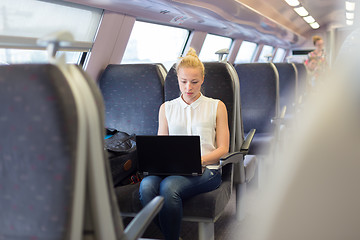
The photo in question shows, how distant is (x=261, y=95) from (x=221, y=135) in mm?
1940

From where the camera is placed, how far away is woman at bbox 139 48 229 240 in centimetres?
233

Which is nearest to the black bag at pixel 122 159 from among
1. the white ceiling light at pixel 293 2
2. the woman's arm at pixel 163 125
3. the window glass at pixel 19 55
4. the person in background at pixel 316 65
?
the woman's arm at pixel 163 125

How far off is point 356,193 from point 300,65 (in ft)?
10.00

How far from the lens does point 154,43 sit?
5.54 meters

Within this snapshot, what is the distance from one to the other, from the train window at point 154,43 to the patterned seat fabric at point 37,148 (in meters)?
3.64

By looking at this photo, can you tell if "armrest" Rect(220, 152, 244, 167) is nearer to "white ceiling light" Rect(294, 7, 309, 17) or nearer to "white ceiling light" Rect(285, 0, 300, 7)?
"white ceiling light" Rect(285, 0, 300, 7)

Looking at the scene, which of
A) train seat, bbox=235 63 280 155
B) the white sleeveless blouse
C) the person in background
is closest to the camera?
the white sleeveless blouse

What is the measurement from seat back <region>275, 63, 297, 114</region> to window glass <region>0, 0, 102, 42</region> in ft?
7.88

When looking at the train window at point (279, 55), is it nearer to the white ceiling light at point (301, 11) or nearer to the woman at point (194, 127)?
the white ceiling light at point (301, 11)

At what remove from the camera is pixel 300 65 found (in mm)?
6340

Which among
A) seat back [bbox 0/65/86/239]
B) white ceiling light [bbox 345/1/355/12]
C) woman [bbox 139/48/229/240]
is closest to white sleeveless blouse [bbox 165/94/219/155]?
woman [bbox 139/48/229/240]

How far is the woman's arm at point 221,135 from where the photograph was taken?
8.23 feet

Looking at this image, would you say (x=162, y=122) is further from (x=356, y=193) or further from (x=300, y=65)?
(x=300, y=65)

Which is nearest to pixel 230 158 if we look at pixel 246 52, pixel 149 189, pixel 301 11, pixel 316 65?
pixel 149 189
